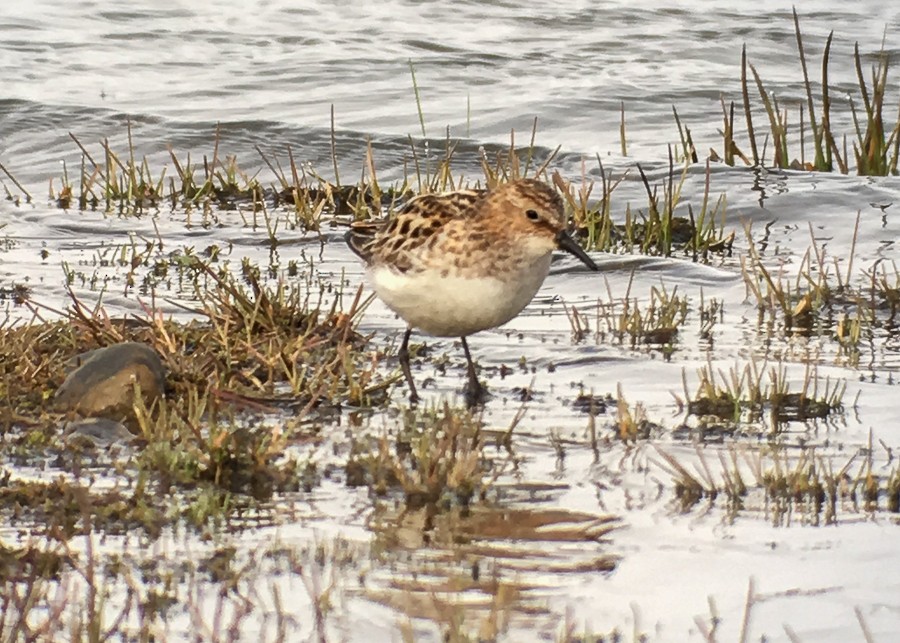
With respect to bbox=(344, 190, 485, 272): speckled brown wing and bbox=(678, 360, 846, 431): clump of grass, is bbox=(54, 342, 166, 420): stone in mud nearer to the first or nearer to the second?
bbox=(344, 190, 485, 272): speckled brown wing

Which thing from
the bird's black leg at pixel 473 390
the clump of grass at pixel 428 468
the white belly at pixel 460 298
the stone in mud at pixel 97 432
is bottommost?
the bird's black leg at pixel 473 390

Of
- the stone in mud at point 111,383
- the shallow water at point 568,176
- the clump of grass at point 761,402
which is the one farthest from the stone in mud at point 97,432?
the clump of grass at point 761,402

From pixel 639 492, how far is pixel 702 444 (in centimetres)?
75

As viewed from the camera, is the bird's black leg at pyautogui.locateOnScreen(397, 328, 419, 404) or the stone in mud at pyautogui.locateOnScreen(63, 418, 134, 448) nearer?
the stone in mud at pyautogui.locateOnScreen(63, 418, 134, 448)

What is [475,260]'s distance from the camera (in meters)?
7.46

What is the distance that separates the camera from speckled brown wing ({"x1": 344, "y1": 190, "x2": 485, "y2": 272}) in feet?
25.4

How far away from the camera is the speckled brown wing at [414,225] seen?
7.75 metres

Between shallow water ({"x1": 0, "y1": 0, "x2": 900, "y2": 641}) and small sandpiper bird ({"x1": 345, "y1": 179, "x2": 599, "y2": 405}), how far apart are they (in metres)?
0.39

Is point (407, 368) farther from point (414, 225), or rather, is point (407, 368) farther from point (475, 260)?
point (414, 225)

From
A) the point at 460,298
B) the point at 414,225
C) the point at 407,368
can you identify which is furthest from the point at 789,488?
the point at 414,225

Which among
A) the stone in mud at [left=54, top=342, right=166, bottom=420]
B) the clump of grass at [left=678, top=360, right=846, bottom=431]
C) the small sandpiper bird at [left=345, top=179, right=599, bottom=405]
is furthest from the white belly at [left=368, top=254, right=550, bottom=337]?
the stone in mud at [left=54, top=342, right=166, bottom=420]

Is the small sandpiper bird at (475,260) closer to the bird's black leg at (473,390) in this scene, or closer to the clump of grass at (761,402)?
the bird's black leg at (473,390)

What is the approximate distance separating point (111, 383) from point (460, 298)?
1.64m

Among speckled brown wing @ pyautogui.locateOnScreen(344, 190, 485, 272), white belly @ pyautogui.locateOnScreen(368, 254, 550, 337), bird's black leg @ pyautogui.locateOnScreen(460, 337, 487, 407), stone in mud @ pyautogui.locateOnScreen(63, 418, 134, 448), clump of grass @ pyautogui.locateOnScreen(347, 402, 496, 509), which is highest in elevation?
speckled brown wing @ pyautogui.locateOnScreen(344, 190, 485, 272)
